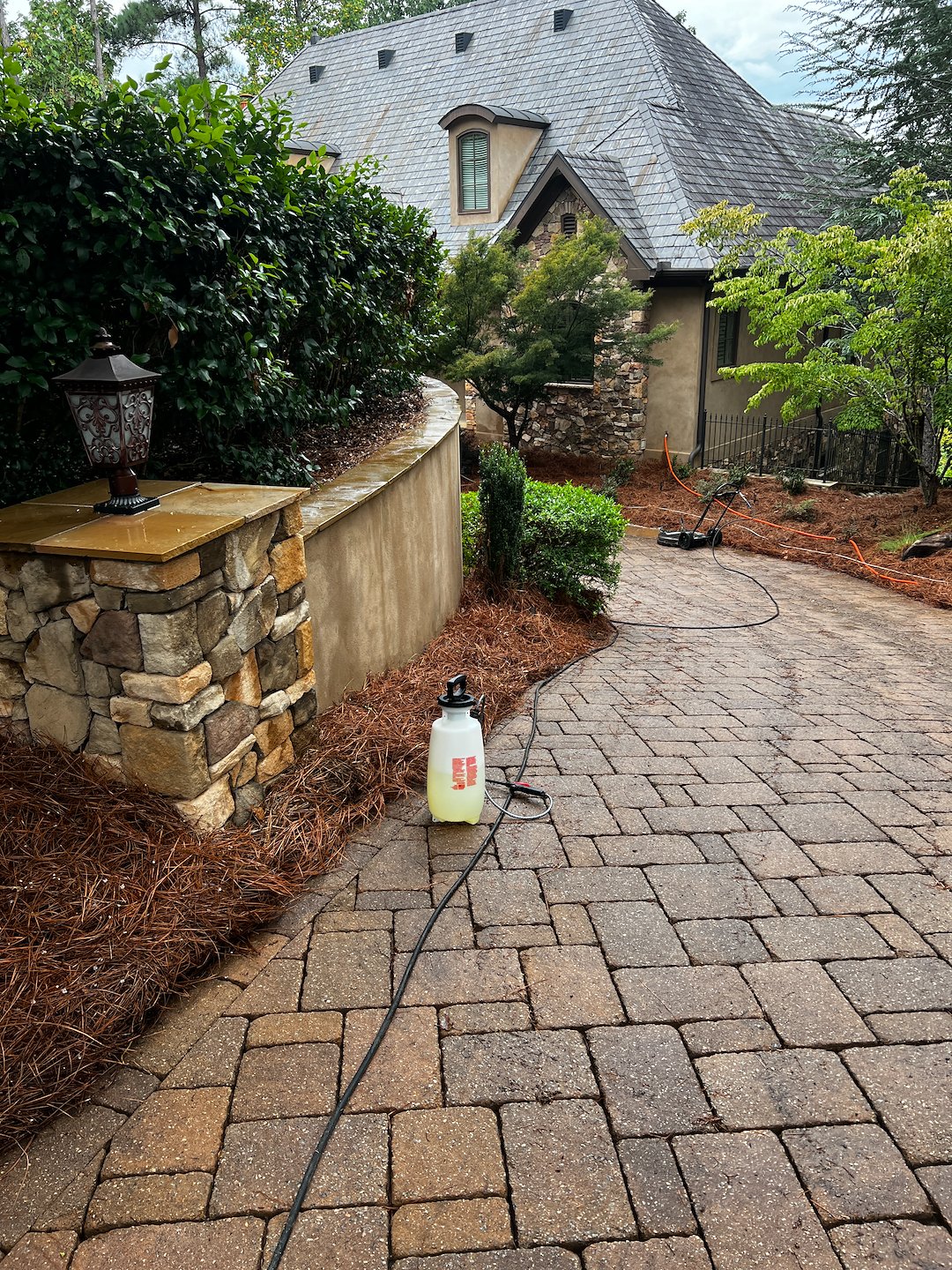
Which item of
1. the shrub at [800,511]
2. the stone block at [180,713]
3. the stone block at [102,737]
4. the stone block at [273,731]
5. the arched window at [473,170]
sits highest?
the arched window at [473,170]

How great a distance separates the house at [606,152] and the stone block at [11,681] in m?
13.1

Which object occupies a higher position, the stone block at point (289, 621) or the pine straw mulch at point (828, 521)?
the stone block at point (289, 621)

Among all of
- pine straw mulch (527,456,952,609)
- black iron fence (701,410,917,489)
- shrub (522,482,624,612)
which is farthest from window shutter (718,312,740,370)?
shrub (522,482,624,612)

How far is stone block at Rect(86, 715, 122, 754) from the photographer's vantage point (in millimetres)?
3158

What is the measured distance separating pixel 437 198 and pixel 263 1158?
19.2 metres

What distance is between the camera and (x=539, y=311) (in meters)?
13.9

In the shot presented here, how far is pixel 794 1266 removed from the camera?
2.02 metres

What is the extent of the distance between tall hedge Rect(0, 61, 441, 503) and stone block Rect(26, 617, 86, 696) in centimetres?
95

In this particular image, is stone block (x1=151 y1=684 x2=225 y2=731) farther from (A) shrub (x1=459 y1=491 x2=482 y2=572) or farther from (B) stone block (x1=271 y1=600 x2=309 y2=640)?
(A) shrub (x1=459 y1=491 x2=482 y2=572)

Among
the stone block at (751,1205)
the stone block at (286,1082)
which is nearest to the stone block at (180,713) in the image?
the stone block at (286,1082)

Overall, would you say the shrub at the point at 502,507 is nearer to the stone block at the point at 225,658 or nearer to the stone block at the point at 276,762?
the stone block at the point at 276,762

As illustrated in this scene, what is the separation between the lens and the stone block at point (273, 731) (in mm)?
3625

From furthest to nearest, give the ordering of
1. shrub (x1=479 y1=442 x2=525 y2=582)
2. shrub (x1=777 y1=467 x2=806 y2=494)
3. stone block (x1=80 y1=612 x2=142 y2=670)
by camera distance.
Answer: shrub (x1=777 y1=467 x2=806 y2=494), shrub (x1=479 y1=442 x2=525 y2=582), stone block (x1=80 y1=612 x2=142 y2=670)

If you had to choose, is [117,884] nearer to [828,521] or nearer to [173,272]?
[173,272]
